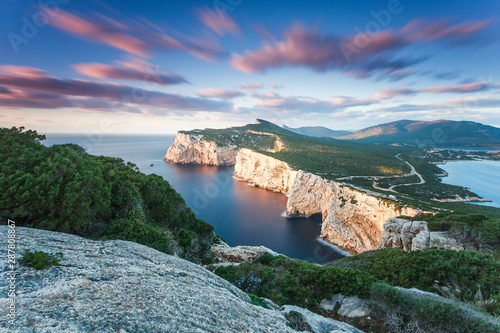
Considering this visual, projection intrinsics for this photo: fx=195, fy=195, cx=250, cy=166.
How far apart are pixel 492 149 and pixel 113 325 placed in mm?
239636

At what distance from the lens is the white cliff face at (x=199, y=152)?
99.9 metres

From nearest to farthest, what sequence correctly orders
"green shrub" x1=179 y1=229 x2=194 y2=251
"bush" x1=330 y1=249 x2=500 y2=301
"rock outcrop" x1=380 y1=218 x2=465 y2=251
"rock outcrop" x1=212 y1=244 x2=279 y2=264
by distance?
1. "bush" x1=330 y1=249 x2=500 y2=301
2. "green shrub" x1=179 y1=229 x2=194 y2=251
3. "rock outcrop" x1=212 y1=244 x2=279 y2=264
4. "rock outcrop" x1=380 y1=218 x2=465 y2=251

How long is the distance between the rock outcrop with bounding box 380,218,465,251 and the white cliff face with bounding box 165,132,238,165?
85323 mm

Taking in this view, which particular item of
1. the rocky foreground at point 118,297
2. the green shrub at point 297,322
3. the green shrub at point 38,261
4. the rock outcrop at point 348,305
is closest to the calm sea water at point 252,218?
the rock outcrop at point 348,305

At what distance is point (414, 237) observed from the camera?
18.0 meters

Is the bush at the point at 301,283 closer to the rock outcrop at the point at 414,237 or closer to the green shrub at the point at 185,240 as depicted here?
the green shrub at the point at 185,240

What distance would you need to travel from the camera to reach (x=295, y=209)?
47.2 meters

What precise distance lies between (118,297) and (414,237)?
23066 mm

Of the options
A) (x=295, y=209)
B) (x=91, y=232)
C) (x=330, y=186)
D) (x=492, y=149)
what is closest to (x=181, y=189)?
(x=295, y=209)

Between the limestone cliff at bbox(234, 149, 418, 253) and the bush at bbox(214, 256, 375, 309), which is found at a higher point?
the bush at bbox(214, 256, 375, 309)

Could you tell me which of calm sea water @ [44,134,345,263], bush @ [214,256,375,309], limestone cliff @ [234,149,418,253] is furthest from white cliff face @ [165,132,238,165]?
bush @ [214,256,375,309]

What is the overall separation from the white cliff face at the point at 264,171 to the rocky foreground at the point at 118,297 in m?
52.0

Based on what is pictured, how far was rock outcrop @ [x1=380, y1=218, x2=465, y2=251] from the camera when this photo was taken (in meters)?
15.8

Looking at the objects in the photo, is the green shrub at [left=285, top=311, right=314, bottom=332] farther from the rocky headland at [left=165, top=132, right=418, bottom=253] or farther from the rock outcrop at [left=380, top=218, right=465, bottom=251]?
the rocky headland at [left=165, top=132, right=418, bottom=253]
